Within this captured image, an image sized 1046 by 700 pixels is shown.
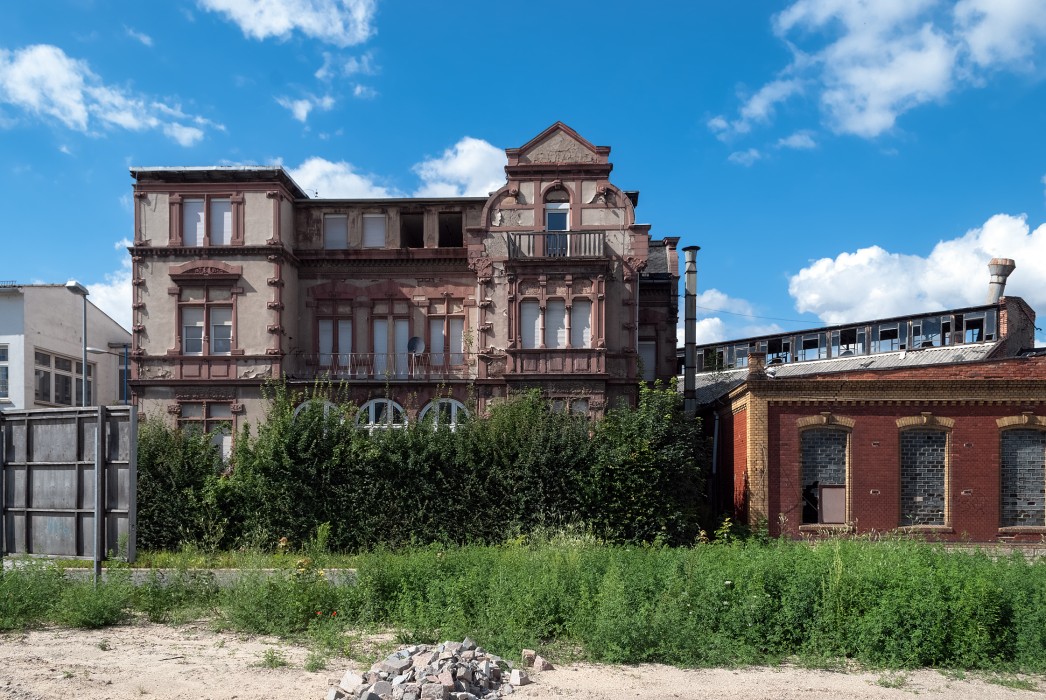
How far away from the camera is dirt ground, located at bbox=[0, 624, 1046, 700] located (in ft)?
32.0

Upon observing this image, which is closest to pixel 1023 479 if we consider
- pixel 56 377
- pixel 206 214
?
pixel 206 214

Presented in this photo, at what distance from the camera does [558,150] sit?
28.6m

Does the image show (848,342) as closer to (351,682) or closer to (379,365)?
(379,365)

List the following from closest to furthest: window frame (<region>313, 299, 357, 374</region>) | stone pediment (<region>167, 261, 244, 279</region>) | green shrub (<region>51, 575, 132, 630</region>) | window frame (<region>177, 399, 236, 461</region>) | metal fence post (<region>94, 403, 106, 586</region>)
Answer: green shrub (<region>51, 575, 132, 630</region>), metal fence post (<region>94, 403, 106, 586</region>), window frame (<region>177, 399, 236, 461</region>), stone pediment (<region>167, 261, 244, 279</region>), window frame (<region>313, 299, 357, 374</region>)

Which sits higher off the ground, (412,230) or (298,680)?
(412,230)

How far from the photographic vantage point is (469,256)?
1134 inches

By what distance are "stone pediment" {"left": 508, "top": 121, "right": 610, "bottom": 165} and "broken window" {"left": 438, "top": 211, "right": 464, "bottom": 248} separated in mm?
4339

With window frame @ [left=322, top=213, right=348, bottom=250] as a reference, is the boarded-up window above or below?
below

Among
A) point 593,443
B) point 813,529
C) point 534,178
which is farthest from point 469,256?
point 813,529

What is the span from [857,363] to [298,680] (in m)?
32.7

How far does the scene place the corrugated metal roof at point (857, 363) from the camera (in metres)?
32.0

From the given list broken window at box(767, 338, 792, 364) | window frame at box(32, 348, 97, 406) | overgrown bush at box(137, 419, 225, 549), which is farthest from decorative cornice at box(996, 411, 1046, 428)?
window frame at box(32, 348, 97, 406)

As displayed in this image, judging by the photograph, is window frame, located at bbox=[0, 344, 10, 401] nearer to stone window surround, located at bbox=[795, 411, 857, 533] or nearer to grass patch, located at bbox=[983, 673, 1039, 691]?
stone window surround, located at bbox=[795, 411, 857, 533]

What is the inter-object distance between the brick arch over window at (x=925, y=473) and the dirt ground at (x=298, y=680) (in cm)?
1224
